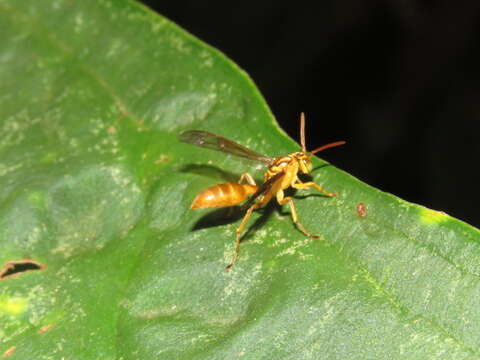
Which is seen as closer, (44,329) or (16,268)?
(44,329)

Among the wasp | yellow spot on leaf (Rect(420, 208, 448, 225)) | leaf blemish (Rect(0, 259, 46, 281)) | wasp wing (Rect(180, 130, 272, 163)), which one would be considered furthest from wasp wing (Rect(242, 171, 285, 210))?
leaf blemish (Rect(0, 259, 46, 281))

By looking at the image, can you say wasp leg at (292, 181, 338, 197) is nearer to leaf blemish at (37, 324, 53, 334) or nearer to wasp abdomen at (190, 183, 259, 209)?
wasp abdomen at (190, 183, 259, 209)

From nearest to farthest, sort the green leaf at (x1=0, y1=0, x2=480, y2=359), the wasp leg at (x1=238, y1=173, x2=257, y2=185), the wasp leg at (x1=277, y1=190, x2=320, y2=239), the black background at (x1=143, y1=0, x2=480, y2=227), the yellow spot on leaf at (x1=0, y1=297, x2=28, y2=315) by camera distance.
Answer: the green leaf at (x1=0, y1=0, x2=480, y2=359)
the wasp leg at (x1=277, y1=190, x2=320, y2=239)
the yellow spot on leaf at (x1=0, y1=297, x2=28, y2=315)
the wasp leg at (x1=238, y1=173, x2=257, y2=185)
the black background at (x1=143, y1=0, x2=480, y2=227)

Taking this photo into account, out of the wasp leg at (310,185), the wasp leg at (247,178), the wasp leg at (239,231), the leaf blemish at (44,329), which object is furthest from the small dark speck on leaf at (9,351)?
the wasp leg at (310,185)

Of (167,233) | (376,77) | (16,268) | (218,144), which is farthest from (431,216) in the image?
(376,77)

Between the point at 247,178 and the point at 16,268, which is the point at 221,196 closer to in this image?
the point at 247,178

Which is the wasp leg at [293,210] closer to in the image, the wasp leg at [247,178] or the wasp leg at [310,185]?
the wasp leg at [310,185]

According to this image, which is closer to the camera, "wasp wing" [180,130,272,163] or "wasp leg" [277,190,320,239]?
"wasp leg" [277,190,320,239]
